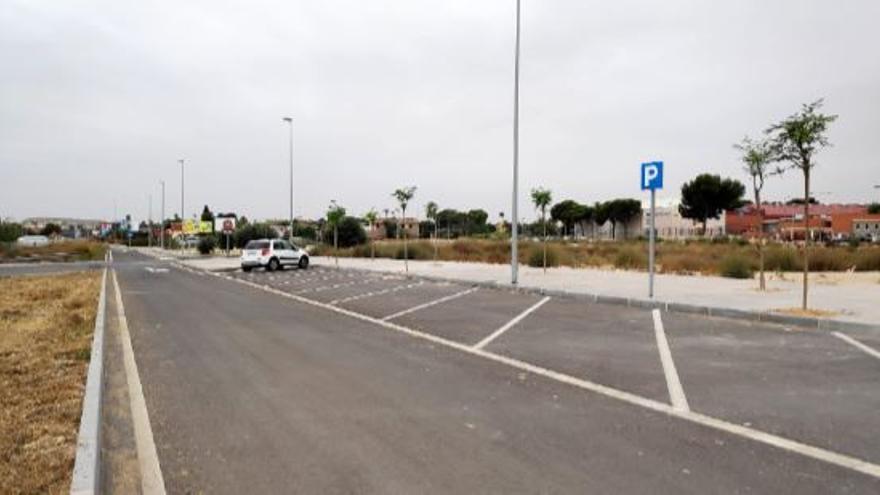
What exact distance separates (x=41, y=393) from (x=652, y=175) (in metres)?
13.8

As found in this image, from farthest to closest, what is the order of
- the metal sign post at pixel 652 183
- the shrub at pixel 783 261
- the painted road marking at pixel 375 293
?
the shrub at pixel 783 261 < the painted road marking at pixel 375 293 < the metal sign post at pixel 652 183

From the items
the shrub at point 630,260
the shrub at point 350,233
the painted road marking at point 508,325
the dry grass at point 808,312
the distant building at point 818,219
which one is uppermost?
the distant building at point 818,219

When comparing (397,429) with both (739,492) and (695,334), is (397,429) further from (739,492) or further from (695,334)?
(695,334)

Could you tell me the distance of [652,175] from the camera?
55.9 feet

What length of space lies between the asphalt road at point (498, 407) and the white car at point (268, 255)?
70.4 ft

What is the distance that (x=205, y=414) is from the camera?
6.40m

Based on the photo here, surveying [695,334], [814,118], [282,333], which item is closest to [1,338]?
[282,333]

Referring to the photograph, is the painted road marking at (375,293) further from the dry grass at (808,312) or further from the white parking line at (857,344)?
the white parking line at (857,344)

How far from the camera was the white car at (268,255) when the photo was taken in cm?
3422

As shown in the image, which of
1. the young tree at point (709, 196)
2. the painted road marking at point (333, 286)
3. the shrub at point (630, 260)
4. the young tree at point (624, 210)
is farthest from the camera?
the young tree at point (624, 210)

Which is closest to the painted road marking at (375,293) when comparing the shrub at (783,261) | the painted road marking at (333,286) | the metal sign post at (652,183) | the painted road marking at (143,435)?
the painted road marking at (333,286)

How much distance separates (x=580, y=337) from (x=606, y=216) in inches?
4745

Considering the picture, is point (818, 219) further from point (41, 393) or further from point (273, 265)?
point (41, 393)

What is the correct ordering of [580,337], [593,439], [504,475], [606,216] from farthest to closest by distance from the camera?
[606,216]
[580,337]
[593,439]
[504,475]
